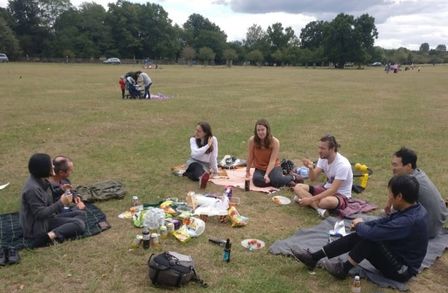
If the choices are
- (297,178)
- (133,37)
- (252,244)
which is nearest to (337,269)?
(252,244)

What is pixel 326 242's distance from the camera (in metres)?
5.87

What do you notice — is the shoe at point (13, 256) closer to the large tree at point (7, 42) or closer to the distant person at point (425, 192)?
the distant person at point (425, 192)

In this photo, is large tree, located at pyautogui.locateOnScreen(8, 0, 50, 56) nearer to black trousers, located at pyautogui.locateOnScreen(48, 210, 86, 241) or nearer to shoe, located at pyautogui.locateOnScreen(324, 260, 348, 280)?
black trousers, located at pyautogui.locateOnScreen(48, 210, 86, 241)

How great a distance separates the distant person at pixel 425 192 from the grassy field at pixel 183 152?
1.68ft

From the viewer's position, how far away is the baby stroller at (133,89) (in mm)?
21438

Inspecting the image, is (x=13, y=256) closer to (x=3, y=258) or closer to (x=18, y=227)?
(x=3, y=258)

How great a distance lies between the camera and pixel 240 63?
117625 millimetres

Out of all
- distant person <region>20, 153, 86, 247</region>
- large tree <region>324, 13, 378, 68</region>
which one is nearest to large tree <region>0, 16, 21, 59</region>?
large tree <region>324, 13, 378, 68</region>

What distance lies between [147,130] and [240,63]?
106774mm

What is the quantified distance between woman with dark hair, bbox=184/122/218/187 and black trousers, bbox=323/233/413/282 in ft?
13.4

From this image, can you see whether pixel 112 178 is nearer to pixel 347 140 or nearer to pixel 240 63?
pixel 347 140

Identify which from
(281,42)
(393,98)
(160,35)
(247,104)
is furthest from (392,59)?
(247,104)

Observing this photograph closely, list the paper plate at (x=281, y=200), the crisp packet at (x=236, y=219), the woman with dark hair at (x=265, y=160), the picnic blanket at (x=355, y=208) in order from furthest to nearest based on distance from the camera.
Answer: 1. the woman with dark hair at (x=265, y=160)
2. the paper plate at (x=281, y=200)
3. the picnic blanket at (x=355, y=208)
4. the crisp packet at (x=236, y=219)

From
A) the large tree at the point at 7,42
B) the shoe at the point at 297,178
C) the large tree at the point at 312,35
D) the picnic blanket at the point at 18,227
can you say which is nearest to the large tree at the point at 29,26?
the large tree at the point at 7,42
